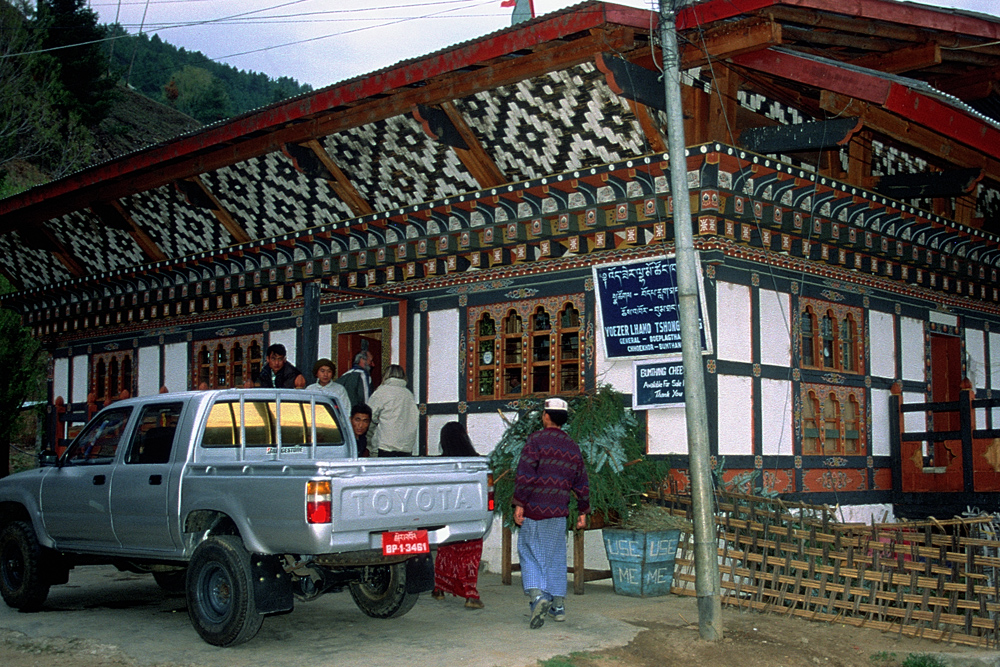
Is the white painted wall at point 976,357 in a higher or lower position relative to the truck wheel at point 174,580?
higher

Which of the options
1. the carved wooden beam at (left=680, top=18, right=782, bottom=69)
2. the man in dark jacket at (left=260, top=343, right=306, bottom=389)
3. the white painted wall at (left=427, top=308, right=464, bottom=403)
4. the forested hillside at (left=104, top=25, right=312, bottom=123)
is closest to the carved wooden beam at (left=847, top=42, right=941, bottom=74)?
the carved wooden beam at (left=680, top=18, right=782, bottom=69)

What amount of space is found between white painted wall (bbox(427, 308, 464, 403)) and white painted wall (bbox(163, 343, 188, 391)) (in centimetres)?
516

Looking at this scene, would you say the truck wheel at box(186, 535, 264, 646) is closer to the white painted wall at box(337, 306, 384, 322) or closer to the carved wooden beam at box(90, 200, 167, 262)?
the white painted wall at box(337, 306, 384, 322)

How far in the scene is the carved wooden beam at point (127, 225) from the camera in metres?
16.0

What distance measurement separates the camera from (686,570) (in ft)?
32.0

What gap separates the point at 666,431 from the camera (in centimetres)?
1039

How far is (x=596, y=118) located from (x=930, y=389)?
238 inches

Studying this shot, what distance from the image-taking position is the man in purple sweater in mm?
8078

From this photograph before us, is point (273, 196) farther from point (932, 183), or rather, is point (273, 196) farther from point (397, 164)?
point (932, 183)

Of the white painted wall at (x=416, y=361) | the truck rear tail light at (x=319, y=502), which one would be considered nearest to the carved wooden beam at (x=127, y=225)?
the white painted wall at (x=416, y=361)

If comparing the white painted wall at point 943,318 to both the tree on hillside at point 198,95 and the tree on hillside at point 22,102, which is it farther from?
the tree on hillside at point 198,95

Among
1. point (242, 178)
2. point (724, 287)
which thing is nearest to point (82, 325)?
point (242, 178)

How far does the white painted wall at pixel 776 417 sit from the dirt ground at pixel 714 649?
2.73 m

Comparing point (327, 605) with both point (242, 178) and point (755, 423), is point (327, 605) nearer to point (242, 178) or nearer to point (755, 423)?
point (755, 423)
